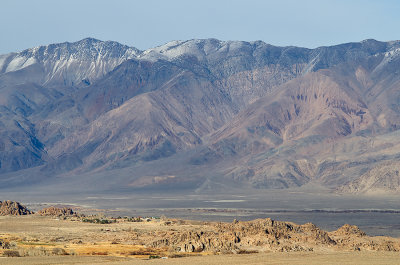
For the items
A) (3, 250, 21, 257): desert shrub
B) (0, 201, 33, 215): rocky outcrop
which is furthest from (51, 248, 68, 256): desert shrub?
(0, 201, 33, 215): rocky outcrop

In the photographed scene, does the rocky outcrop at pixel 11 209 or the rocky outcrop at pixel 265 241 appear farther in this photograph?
the rocky outcrop at pixel 11 209

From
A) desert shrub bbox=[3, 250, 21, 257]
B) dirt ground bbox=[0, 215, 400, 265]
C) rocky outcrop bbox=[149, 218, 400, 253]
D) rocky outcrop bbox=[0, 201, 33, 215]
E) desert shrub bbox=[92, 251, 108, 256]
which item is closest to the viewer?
dirt ground bbox=[0, 215, 400, 265]

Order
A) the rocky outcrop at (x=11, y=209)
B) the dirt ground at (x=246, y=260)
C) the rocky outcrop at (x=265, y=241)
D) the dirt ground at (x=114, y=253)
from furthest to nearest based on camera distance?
the rocky outcrop at (x=11, y=209) < the rocky outcrop at (x=265, y=241) < the dirt ground at (x=114, y=253) < the dirt ground at (x=246, y=260)

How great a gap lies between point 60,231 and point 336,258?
3950cm

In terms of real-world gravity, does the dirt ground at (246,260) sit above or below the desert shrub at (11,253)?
below

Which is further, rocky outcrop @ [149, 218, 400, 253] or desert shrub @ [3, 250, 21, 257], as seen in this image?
rocky outcrop @ [149, 218, 400, 253]

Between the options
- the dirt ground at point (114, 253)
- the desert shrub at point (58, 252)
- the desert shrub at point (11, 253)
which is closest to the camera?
the dirt ground at point (114, 253)

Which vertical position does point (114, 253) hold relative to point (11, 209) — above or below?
above

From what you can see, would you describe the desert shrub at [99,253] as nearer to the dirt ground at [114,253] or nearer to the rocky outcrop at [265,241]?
the dirt ground at [114,253]

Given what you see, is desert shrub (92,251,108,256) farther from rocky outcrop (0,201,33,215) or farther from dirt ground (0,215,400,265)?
rocky outcrop (0,201,33,215)

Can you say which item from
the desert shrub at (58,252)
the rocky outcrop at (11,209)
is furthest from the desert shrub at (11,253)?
the rocky outcrop at (11,209)

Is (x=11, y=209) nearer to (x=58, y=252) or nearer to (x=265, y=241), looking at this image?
(x=265, y=241)

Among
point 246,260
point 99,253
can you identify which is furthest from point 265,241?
point 99,253

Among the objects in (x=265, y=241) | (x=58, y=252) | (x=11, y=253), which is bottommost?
(x=265, y=241)
